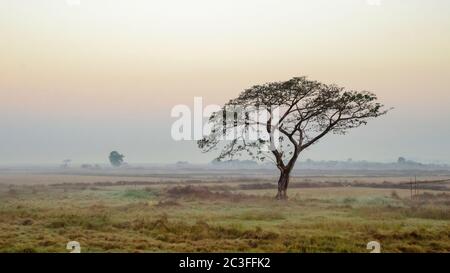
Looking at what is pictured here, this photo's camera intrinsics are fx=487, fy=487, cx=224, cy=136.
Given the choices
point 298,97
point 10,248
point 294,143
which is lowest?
point 10,248

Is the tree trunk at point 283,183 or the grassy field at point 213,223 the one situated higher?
the tree trunk at point 283,183

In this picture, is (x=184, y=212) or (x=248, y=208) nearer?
(x=184, y=212)

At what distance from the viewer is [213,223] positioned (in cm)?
1247

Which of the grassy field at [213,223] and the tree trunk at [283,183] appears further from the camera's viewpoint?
the tree trunk at [283,183]

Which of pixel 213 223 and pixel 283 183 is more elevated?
pixel 283 183

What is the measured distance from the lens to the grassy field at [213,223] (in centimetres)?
1010

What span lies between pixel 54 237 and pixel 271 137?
30.0 ft

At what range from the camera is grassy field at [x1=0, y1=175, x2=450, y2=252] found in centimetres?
1010

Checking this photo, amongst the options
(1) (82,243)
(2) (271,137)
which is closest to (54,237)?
(1) (82,243)

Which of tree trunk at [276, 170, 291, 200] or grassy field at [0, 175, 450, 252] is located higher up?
tree trunk at [276, 170, 291, 200]

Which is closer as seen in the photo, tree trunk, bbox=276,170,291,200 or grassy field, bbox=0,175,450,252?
grassy field, bbox=0,175,450,252

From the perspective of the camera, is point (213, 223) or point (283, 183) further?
point (283, 183)
